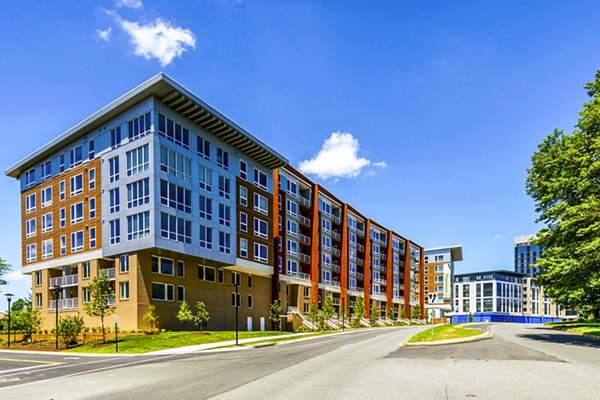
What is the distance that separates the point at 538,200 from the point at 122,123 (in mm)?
35265

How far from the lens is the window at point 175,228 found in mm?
39656

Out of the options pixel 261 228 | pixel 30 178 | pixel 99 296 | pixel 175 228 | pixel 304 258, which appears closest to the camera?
pixel 99 296

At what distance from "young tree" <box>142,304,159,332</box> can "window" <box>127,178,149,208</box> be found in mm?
8796

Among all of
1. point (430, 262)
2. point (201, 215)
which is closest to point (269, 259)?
point (201, 215)

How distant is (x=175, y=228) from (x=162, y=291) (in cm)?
570

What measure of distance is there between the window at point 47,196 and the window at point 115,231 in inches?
513

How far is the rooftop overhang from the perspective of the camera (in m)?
40.2

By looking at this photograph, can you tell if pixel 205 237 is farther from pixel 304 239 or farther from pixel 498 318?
pixel 498 318

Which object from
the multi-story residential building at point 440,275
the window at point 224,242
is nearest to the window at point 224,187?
the window at point 224,242

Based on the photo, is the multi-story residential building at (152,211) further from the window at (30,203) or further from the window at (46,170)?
the window at (30,203)

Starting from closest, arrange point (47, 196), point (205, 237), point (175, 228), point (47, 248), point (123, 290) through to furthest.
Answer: point (123, 290)
point (175, 228)
point (205, 237)
point (47, 248)
point (47, 196)

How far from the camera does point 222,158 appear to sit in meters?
48.7

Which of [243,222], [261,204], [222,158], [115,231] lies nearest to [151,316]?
[115,231]

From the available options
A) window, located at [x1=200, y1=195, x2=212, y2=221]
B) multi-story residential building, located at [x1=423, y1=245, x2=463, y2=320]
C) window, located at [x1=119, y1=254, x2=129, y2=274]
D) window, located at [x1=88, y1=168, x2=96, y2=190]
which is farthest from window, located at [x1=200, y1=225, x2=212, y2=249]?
multi-story residential building, located at [x1=423, y1=245, x2=463, y2=320]
